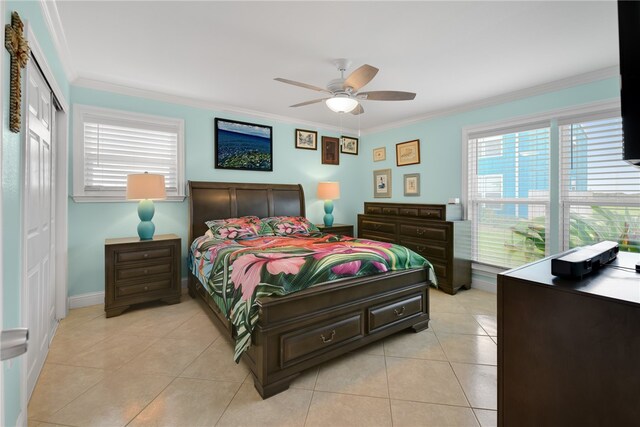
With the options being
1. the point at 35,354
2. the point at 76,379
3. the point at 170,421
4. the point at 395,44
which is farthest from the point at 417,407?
the point at 395,44

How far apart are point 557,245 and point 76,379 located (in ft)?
15.2

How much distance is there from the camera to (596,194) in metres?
3.02

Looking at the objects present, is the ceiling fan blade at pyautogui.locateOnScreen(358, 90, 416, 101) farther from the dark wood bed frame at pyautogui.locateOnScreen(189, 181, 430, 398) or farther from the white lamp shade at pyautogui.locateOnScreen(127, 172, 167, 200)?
the white lamp shade at pyautogui.locateOnScreen(127, 172, 167, 200)

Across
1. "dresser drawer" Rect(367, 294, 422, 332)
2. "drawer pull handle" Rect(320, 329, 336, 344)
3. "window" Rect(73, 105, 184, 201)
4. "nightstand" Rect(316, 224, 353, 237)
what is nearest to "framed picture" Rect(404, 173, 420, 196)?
"nightstand" Rect(316, 224, 353, 237)

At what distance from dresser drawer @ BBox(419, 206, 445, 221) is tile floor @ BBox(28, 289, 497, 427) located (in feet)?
4.97

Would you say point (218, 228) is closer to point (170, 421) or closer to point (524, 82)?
point (170, 421)

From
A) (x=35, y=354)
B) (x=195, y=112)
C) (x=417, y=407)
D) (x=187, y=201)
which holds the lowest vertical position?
(x=417, y=407)

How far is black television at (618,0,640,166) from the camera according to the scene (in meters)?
0.89

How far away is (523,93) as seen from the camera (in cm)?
345

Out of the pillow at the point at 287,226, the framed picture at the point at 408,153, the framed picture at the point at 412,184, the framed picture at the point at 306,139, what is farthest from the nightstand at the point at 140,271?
the framed picture at the point at 408,153

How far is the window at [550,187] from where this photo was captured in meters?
2.89

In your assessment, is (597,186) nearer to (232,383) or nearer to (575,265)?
(575,265)

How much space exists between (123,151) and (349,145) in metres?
3.59

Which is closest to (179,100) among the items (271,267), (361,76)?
(361,76)
